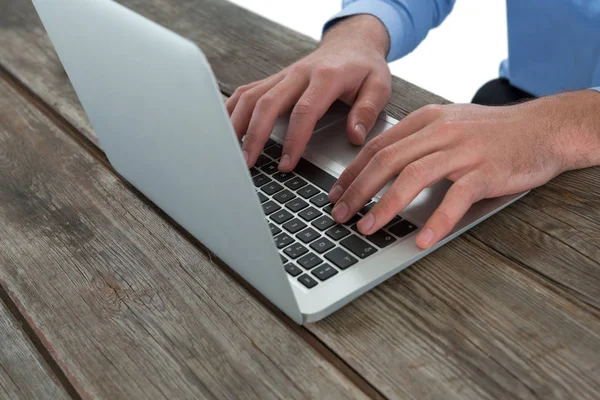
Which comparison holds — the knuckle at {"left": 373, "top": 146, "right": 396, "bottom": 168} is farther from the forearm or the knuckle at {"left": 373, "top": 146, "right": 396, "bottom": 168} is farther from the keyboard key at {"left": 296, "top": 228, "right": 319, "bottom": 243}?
the forearm

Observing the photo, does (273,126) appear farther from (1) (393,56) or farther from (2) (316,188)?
(1) (393,56)

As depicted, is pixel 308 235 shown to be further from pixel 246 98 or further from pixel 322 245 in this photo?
pixel 246 98

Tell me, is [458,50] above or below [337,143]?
below

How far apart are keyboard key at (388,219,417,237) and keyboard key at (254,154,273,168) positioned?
22 centimetres

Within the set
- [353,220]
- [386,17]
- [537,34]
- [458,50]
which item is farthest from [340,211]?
[458,50]

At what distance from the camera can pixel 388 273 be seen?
638mm

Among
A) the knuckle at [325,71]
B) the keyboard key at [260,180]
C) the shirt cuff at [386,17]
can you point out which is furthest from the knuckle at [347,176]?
the shirt cuff at [386,17]

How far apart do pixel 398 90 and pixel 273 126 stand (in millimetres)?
255

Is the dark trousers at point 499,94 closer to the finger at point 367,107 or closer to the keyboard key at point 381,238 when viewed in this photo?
the finger at point 367,107

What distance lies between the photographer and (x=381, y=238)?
2.23ft

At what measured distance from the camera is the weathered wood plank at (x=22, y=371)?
561 millimetres

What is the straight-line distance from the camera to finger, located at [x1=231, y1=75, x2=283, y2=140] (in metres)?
0.88

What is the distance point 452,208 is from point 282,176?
8.9 inches

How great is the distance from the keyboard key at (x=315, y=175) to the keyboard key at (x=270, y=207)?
0.07 meters
